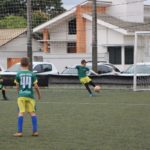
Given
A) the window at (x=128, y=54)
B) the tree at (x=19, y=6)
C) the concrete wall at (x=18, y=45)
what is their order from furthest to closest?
the concrete wall at (x=18, y=45)
the window at (x=128, y=54)
the tree at (x=19, y=6)

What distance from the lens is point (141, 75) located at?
28.7 m

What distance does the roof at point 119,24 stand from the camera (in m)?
46.8

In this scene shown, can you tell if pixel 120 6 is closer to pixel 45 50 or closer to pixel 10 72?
pixel 45 50

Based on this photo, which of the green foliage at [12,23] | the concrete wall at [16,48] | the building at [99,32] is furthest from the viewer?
the green foliage at [12,23]

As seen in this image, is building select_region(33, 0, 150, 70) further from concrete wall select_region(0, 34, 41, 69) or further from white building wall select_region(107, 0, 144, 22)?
concrete wall select_region(0, 34, 41, 69)

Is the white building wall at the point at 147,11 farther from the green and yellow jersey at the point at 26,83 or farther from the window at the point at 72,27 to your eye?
the green and yellow jersey at the point at 26,83

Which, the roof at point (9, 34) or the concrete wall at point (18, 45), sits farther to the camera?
the concrete wall at point (18, 45)

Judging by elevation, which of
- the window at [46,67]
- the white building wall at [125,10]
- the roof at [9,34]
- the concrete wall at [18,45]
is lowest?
the window at [46,67]

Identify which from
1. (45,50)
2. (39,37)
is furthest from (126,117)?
(39,37)

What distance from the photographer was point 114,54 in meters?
48.7

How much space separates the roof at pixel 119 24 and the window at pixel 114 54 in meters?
1.90

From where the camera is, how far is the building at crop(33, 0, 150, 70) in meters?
47.1

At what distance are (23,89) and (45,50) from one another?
3816 centimetres

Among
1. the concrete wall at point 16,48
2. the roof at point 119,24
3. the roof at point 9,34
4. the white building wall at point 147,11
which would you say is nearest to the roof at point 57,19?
the roof at point 119,24
